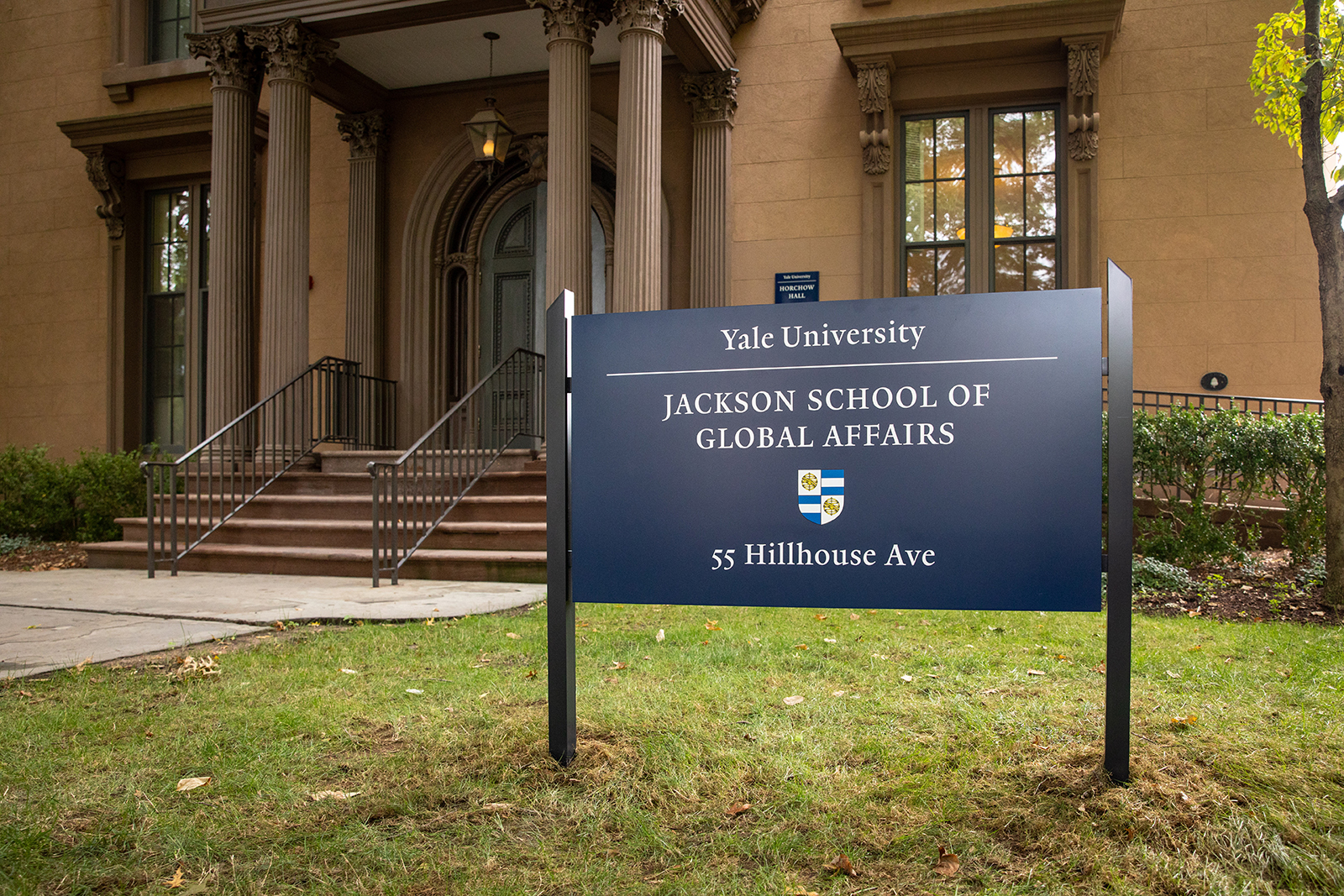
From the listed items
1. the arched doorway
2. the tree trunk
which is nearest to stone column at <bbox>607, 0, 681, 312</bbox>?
the arched doorway

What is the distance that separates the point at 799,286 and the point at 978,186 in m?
2.30

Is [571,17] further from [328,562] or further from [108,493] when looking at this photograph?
[108,493]

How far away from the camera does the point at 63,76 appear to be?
13938mm

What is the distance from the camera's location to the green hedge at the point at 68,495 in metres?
11.1

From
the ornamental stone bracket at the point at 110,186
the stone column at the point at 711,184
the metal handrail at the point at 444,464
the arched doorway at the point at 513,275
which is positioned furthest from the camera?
the ornamental stone bracket at the point at 110,186

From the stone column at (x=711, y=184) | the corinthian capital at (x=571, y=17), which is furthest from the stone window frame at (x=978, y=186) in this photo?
the corinthian capital at (x=571, y=17)

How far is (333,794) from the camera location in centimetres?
281

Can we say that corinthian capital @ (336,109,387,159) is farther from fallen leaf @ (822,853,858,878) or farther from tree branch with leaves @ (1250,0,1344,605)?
fallen leaf @ (822,853,858,878)

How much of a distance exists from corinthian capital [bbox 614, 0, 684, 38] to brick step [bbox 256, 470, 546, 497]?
14.3 ft

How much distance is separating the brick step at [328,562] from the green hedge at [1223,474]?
5110mm

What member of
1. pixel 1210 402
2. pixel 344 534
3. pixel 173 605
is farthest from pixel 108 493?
pixel 1210 402

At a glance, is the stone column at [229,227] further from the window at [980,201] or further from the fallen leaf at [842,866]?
the fallen leaf at [842,866]

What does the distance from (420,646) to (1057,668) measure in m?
3.18

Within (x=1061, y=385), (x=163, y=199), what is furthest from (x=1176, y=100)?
(x=163, y=199)
